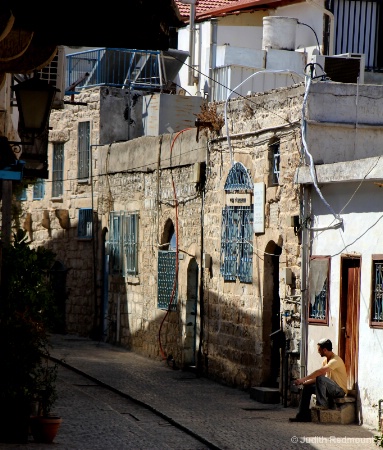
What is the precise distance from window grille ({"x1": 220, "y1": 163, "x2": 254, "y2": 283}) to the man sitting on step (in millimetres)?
3372

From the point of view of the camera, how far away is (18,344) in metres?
11.4

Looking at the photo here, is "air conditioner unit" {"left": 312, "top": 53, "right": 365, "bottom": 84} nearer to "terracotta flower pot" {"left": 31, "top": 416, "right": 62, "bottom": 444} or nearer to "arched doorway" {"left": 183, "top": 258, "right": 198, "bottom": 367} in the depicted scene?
"arched doorway" {"left": 183, "top": 258, "right": 198, "bottom": 367}

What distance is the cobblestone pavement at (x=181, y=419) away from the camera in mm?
12273

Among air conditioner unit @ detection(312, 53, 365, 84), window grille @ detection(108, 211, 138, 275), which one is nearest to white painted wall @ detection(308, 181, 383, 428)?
air conditioner unit @ detection(312, 53, 365, 84)

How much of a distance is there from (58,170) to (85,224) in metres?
2.13

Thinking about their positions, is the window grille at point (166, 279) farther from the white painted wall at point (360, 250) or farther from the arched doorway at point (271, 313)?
the white painted wall at point (360, 250)

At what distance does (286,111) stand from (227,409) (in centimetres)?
418

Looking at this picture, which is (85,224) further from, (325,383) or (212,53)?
(325,383)

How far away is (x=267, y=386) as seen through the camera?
1641 cm

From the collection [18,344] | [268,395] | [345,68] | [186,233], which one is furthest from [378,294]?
[345,68]

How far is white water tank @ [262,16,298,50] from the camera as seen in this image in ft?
78.7

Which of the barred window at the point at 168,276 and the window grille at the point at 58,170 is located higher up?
the window grille at the point at 58,170

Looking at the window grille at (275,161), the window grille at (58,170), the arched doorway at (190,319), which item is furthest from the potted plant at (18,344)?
the window grille at (58,170)

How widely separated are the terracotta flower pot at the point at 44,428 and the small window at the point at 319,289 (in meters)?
4.39
